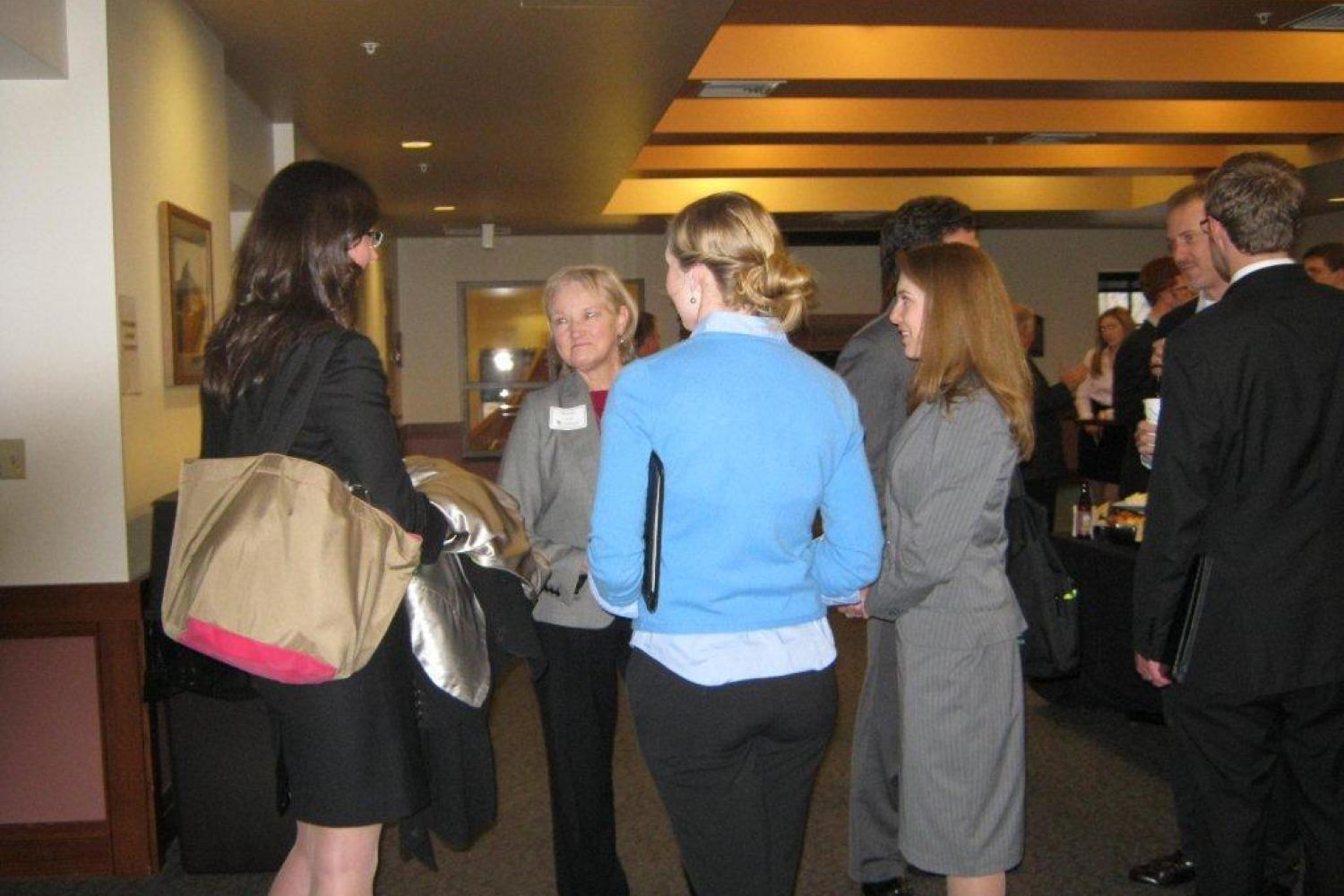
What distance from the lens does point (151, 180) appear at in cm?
Result: 388

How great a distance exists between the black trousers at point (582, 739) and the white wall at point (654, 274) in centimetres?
1053

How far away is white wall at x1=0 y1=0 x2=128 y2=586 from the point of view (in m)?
3.41

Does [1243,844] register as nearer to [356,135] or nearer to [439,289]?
[356,135]

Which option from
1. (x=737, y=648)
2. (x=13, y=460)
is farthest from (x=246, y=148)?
(x=737, y=648)

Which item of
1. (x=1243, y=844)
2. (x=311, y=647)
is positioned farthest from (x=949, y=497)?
(x=311, y=647)

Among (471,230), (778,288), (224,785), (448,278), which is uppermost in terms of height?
(471,230)

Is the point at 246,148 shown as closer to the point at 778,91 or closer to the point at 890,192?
the point at 778,91

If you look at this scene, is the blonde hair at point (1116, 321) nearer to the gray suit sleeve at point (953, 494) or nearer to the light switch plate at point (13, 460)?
the gray suit sleeve at point (953, 494)

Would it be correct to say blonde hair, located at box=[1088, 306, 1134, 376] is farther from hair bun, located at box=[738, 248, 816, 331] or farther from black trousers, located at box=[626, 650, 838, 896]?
black trousers, located at box=[626, 650, 838, 896]

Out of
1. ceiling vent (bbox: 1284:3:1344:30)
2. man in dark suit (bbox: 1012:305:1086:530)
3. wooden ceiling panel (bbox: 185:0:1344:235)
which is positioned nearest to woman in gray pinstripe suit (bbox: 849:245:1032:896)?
man in dark suit (bbox: 1012:305:1086:530)

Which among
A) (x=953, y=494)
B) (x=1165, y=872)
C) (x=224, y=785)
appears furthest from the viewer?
(x=224, y=785)

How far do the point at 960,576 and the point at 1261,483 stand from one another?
0.60 meters

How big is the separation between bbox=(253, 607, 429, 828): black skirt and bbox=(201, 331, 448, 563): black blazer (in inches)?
10.4

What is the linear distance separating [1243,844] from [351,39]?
14.6 feet
